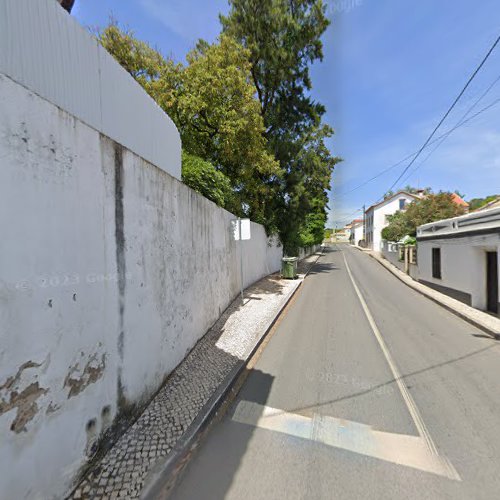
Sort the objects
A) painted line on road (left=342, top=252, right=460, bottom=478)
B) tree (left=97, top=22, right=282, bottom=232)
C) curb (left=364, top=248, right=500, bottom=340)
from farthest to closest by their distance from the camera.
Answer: tree (left=97, top=22, right=282, bottom=232)
curb (left=364, top=248, right=500, bottom=340)
painted line on road (left=342, top=252, right=460, bottom=478)

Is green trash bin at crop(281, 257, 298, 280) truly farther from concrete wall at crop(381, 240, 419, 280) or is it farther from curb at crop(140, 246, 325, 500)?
curb at crop(140, 246, 325, 500)

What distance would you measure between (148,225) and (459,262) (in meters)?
11.2

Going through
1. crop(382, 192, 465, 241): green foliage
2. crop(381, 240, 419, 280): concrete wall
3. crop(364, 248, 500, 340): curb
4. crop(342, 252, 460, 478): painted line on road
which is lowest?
crop(342, 252, 460, 478): painted line on road

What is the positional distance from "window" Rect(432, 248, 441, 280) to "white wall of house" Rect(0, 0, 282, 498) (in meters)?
12.2

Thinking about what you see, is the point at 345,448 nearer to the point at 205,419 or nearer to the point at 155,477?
the point at 205,419

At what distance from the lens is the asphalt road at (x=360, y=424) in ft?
7.51

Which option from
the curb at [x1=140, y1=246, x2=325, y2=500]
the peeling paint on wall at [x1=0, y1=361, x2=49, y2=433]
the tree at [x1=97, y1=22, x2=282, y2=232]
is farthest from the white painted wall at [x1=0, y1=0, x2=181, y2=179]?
the tree at [x1=97, y1=22, x2=282, y2=232]

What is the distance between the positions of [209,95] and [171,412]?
10.1 meters

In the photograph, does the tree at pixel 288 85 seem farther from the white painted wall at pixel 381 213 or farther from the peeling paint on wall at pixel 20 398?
the white painted wall at pixel 381 213

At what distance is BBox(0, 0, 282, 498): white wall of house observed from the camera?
1662mm

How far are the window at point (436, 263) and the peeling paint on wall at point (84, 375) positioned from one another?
13.1 metres

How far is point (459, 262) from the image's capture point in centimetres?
957

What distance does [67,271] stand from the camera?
80.1 inches

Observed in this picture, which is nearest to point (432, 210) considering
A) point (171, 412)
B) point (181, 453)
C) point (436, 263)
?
point (436, 263)
